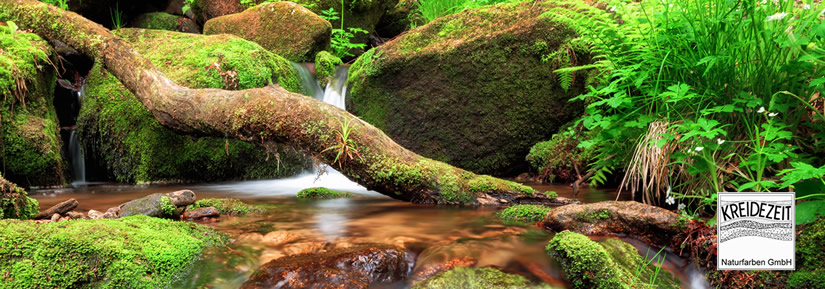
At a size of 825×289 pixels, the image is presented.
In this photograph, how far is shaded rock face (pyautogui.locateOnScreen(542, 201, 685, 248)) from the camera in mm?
2785

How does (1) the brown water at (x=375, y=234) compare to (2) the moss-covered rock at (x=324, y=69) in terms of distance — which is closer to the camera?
(1) the brown water at (x=375, y=234)

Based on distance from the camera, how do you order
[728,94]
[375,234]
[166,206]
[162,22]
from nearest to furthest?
[728,94] → [375,234] → [166,206] → [162,22]

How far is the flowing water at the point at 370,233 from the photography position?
2.48 meters

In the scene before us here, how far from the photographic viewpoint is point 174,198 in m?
3.61

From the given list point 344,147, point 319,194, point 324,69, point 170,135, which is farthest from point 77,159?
point 344,147

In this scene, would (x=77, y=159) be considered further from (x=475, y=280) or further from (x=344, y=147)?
(x=475, y=280)

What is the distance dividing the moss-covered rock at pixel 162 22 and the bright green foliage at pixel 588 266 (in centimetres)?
1094

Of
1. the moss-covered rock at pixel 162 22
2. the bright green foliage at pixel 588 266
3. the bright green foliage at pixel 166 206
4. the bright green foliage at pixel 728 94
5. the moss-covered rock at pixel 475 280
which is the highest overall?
the moss-covered rock at pixel 162 22

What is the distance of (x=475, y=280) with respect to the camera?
2.33 metres

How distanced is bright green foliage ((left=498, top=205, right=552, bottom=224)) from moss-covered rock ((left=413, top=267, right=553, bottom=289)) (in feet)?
3.92

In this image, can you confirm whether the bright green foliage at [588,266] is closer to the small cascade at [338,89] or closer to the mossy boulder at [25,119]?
the small cascade at [338,89]

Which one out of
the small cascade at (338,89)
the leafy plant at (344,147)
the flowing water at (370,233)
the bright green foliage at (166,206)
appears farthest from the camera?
the small cascade at (338,89)

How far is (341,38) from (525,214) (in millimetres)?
6934

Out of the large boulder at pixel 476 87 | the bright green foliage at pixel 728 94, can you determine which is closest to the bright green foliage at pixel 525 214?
the bright green foliage at pixel 728 94
